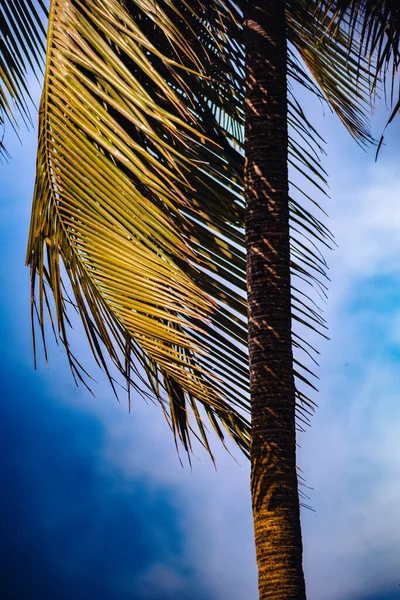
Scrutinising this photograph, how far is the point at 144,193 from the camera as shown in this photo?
334 centimetres

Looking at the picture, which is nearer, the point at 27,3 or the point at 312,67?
the point at 27,3

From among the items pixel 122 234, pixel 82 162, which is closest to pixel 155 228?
pixel 122 234

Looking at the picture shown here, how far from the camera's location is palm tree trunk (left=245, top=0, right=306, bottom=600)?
2.81 meters

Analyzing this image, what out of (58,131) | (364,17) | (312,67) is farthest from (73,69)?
(312,67)

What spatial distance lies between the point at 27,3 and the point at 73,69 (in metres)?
0.94

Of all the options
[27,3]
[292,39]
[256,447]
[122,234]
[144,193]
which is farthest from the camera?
[292,39]

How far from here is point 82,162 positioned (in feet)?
10.5

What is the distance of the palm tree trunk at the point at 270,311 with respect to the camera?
111 inches

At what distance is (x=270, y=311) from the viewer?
3043 mm

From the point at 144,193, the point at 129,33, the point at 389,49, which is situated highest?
the point at 129,33

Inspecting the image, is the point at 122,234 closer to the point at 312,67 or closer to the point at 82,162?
the point at 82,162

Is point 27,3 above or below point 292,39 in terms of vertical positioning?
below

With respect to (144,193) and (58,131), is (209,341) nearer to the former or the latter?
(144,193)

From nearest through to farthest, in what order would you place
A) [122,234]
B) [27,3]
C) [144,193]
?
[122,234]
[144,193]
[27,3]
